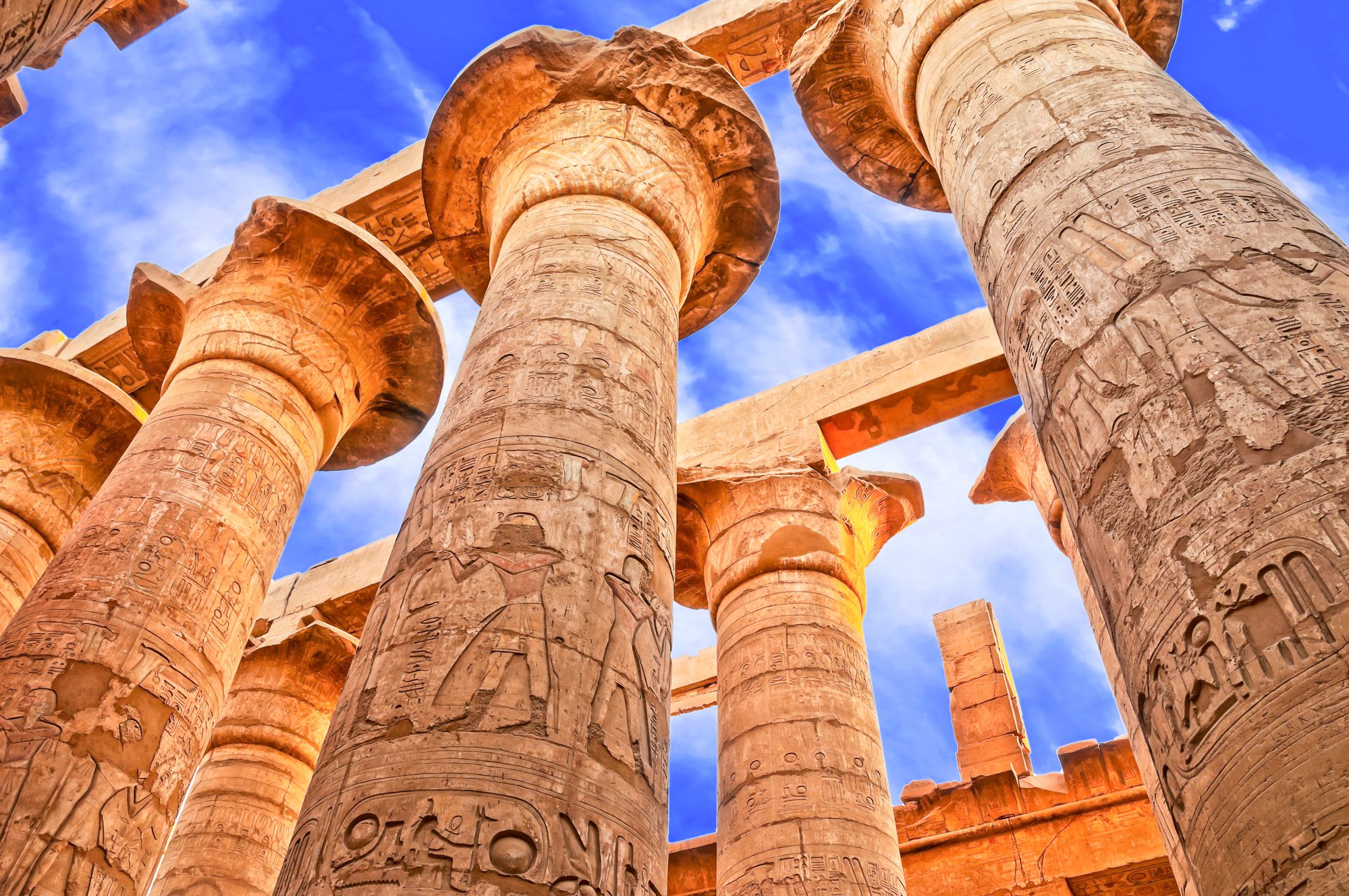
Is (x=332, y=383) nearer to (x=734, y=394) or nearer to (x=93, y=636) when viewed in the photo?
(x=93, y=636)

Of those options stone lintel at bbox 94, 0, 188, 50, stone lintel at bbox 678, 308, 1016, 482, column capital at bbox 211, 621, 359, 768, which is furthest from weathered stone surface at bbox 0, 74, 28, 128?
stone lintel at bbox 678, 308, 1016, 482

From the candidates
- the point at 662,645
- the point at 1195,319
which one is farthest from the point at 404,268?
the point at 1195,319

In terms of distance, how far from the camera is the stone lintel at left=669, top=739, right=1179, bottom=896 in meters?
8.29

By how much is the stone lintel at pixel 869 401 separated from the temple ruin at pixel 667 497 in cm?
5

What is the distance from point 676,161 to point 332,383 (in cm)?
298

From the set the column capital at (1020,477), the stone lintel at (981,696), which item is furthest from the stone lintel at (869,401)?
the stone lintel at (981,696)

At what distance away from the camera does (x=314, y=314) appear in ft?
23.9

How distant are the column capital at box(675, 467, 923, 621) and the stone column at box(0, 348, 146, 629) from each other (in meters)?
4.69

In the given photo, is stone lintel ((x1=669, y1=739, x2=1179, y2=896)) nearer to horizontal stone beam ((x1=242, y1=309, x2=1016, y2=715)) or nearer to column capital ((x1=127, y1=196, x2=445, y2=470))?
horizontal stone beam ((x1=242, y1=309, x2=1016, y2=715))

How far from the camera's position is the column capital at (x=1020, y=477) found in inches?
335

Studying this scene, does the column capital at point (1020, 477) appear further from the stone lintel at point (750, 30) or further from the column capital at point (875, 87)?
the stone lintel at point (750, 30)

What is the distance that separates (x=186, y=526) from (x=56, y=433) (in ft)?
10.5

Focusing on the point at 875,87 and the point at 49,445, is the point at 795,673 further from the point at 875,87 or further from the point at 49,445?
→ the point at 49,445

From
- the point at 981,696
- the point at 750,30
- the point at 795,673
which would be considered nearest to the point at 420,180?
the point at 750,30
